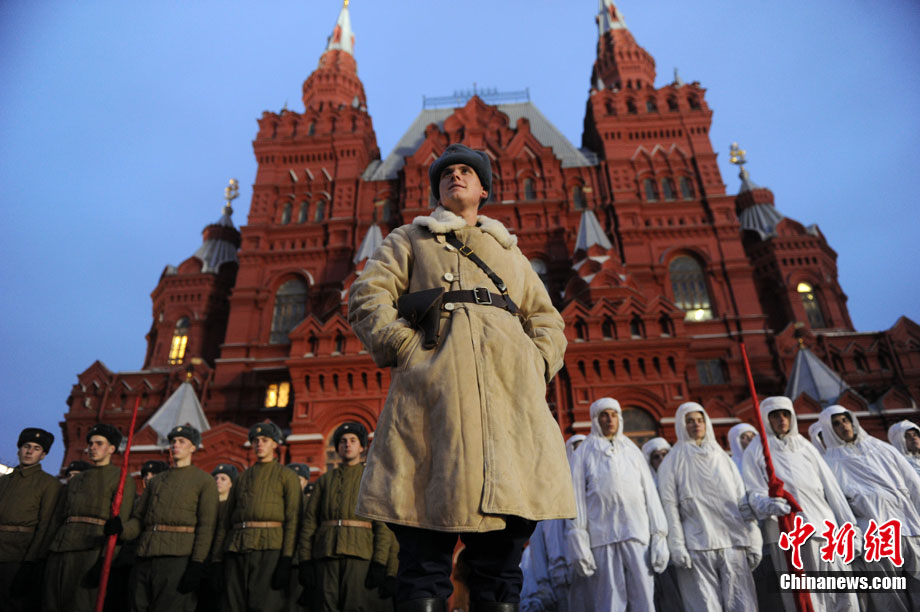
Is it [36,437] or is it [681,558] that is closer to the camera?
[681,558]

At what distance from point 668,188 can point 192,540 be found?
20.0 meters

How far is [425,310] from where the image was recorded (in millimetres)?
→ 2396

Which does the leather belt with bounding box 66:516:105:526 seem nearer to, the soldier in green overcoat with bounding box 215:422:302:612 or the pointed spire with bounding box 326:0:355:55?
the soldier in green overcoat with bounding box 215:422:302:612

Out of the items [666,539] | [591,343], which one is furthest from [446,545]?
[591,343]

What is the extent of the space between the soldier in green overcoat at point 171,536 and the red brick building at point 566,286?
9269 millimetres

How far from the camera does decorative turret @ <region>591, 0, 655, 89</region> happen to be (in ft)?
82.3

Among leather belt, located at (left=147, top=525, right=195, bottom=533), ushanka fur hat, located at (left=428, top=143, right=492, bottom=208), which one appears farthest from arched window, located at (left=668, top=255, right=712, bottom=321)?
ushanka fur hat, located at (left=428, top=143, right=492, bottom=208)

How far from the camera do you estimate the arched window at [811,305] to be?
64.8ft

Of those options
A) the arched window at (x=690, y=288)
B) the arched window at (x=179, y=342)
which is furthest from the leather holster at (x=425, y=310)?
the arched window at (x=179, y=342)

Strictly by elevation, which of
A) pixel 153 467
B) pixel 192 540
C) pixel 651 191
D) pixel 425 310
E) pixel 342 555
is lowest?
pixel 342 555

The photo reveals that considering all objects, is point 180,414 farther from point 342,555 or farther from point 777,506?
point 777,506

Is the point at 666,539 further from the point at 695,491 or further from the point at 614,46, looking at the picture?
the point at 614,46

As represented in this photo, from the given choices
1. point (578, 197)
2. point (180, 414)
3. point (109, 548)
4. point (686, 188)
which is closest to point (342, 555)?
point (109, 548)

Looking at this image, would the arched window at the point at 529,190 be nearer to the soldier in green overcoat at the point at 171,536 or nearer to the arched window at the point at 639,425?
the arched window at the point at 639,425
